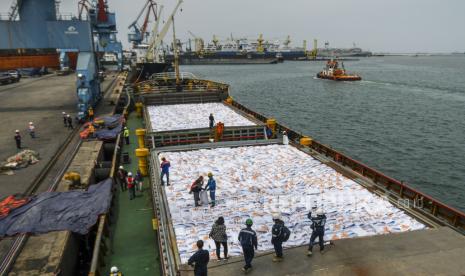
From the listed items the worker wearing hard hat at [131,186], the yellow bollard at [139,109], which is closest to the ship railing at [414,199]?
the worker wearing hard hat at [131,186]

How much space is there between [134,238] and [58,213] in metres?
3.18

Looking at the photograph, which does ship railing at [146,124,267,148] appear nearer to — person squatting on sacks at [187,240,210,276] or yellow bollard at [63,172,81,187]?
yellow bollard at [63,172,81,187]

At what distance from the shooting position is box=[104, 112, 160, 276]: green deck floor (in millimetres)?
12305

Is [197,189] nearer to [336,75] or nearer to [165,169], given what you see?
[165,169]

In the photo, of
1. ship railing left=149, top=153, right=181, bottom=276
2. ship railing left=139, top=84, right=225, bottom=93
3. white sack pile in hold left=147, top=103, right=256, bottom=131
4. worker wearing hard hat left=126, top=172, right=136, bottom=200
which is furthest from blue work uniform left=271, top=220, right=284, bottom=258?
ship railing left=139, top=84, right=225, bottom=93

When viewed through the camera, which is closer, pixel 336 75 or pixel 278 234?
pixel 278 234

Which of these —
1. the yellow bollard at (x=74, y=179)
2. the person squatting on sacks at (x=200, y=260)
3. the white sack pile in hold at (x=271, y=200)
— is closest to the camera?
the person squatting on sacks at (x=200, y=260)

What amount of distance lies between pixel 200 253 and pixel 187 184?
823cm

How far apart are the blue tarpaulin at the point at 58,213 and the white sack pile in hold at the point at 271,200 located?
3.12 metres

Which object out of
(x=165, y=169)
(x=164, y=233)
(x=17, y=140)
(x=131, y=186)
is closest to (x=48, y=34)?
(x=17, y=140)

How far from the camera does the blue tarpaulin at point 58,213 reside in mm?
12891

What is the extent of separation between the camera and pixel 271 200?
15.0 m

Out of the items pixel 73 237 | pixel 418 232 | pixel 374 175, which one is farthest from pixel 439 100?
pixel 73 237

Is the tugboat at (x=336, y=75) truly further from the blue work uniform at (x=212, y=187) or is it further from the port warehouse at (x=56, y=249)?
the blue work uniform at (x=212, y=187)
